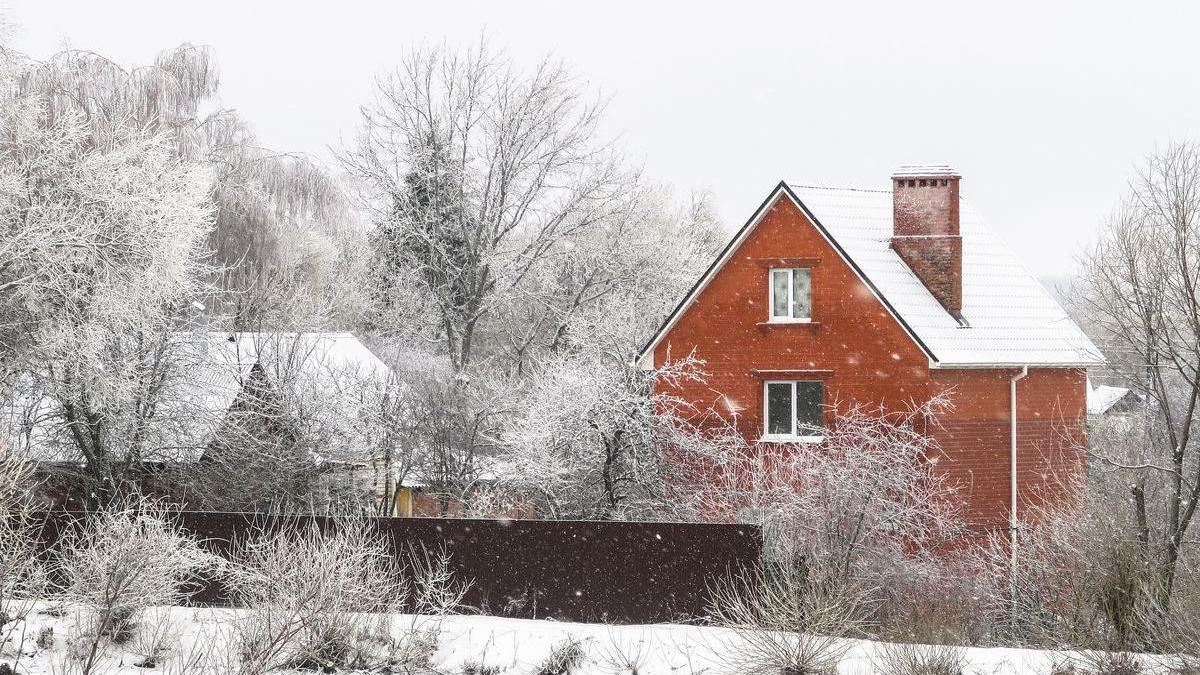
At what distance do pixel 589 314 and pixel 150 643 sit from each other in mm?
20213

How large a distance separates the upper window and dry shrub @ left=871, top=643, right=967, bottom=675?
11074 millimetres

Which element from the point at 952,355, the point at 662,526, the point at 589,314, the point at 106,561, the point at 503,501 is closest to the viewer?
the point at 106,561

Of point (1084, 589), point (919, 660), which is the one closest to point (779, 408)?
point (1084, 589)

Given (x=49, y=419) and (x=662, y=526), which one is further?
(x=49, y=419)

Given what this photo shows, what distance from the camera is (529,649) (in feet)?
48.8

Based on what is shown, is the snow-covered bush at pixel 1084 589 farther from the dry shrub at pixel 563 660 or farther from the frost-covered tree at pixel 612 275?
the frost-covered tree at pixel 612 275

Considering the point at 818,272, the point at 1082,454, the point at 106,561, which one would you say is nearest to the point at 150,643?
the point at 106,561

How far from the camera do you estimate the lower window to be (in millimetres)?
23656

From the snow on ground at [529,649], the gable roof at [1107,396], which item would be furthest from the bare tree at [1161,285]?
the gable roof at [1107,396]

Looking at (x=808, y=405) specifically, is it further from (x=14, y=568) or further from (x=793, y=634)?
(x=14, y=568)

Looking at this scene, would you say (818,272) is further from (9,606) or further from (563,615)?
(9,606)

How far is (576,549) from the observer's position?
Answer: 16.1m

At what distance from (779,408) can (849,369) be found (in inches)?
59.3

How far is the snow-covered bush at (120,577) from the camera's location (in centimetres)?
1321
